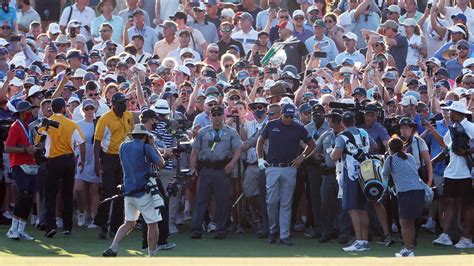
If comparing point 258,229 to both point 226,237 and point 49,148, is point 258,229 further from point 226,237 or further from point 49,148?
point 49,148

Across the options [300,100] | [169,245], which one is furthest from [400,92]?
[169,245]

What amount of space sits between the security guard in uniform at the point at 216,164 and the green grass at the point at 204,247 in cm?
32

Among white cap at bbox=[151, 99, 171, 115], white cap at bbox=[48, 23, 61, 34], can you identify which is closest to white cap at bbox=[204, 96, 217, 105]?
white cap at bbox=[151, 99, 171, 115]

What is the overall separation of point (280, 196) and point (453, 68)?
5225mm

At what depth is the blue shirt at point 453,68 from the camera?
24.9 meters

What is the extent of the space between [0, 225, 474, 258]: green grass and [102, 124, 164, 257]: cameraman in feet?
2.06

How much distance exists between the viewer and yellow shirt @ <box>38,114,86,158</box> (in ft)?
70.0

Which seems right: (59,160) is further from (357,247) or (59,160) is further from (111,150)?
(357,247)

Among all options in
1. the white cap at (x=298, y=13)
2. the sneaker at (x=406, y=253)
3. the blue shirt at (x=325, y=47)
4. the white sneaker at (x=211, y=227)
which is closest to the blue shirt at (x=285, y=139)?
the white sneaker at (x=211, y=227)

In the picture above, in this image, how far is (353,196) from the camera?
20359 millimetres

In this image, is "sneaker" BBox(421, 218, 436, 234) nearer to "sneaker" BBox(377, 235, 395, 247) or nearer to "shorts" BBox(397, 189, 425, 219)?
"sneaker" BBox(377, 235, 395, 247)

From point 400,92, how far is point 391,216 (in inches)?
106

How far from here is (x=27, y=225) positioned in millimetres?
22750

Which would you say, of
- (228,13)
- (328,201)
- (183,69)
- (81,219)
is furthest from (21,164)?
(228,13)
